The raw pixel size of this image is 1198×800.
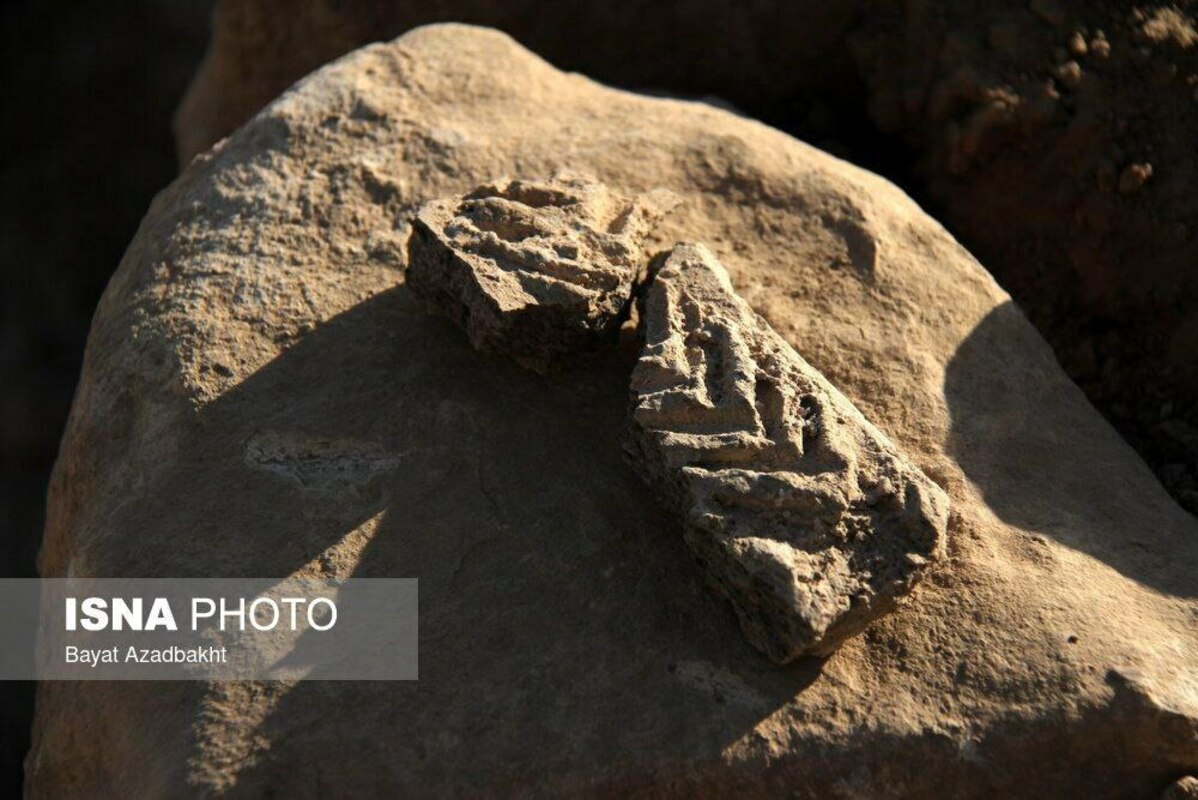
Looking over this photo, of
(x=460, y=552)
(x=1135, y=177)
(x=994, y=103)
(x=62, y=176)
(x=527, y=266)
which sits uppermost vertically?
(x=62, y=176)

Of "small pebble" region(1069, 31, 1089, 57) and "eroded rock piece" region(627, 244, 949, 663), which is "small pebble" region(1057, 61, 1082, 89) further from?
"eroded rock piece" region(627, 244, 949, 663)

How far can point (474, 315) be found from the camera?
2.20 m

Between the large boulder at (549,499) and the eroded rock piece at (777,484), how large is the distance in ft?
0.36

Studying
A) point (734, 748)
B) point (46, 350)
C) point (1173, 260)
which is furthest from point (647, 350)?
point (46, 350)

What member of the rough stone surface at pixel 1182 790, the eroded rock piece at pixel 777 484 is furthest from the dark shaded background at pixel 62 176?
the rough stone surface at pixel 1182 790

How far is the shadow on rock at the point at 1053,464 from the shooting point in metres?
2.18

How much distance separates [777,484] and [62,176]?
3527 millimetres

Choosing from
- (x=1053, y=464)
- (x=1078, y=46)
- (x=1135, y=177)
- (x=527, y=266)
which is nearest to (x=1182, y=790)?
(x=1053, y=464)

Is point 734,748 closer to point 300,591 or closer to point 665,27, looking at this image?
point 300,591

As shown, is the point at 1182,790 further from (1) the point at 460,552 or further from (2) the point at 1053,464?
(1) the point at 460,552

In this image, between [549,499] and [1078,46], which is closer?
[549,499]

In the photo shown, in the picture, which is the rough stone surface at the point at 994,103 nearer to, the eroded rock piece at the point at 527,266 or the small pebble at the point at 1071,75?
the small pebble at the point at 1071,75

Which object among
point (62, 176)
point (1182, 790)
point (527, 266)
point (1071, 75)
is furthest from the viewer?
point (62, 176)

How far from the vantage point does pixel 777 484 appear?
6.40 feet
